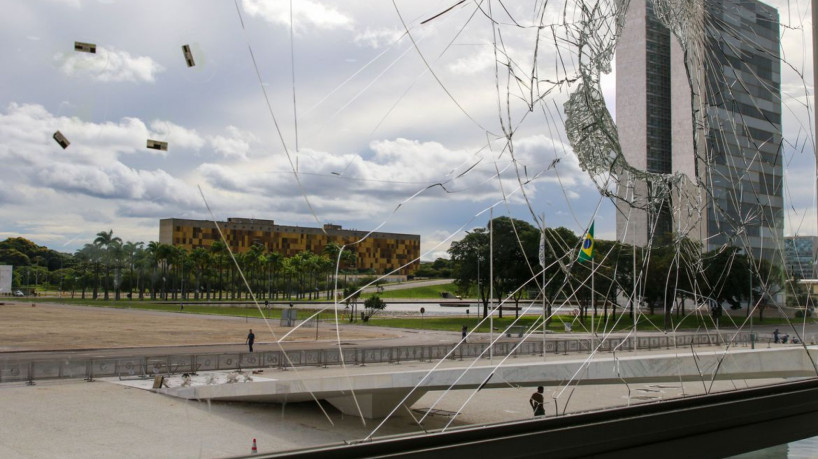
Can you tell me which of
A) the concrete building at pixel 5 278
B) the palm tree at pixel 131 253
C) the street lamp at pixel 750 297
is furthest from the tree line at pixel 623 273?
the concrete building at pixel 5 278

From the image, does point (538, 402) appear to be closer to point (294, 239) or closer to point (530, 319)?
point (530, 319)

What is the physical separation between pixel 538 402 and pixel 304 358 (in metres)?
2.50

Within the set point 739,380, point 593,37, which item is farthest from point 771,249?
point 593,37

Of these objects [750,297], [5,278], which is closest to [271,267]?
[5,278]

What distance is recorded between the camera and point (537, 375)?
2932 millimetres

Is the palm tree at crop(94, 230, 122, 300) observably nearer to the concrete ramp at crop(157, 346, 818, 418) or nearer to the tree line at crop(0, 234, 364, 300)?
the tree line at crop(0, 234, 364, 300)

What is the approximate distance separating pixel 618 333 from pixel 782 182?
1.81 meters

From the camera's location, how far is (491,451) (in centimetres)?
181

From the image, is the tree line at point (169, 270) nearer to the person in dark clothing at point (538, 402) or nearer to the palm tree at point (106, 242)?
the palm tree at point (106, 242)

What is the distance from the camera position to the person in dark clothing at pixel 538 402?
264 cm

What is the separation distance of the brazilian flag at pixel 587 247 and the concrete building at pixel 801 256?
189cm

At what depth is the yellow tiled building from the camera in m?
1.68

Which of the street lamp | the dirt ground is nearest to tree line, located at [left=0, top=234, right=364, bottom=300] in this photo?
the dirt ground

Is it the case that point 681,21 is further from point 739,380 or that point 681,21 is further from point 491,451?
point 491,451
